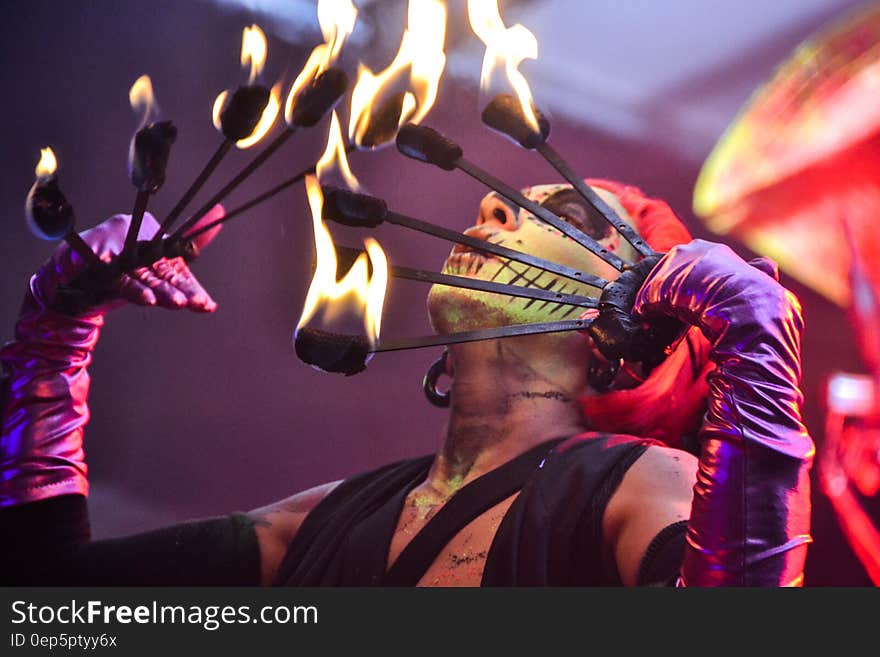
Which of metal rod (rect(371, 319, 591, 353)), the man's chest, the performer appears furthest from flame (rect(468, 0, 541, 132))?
the man's chest

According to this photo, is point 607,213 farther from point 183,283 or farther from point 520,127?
point 183,283

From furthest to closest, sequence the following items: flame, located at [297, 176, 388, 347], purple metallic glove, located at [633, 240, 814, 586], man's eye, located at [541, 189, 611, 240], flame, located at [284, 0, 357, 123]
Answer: man's eye, located at [541, 189, 611, 240] < flame, located at [284, 0, 357, 123] < flame, located at [297, 176, 388, 347] < purple metallic glove, located at [633, 240, 814, 586]

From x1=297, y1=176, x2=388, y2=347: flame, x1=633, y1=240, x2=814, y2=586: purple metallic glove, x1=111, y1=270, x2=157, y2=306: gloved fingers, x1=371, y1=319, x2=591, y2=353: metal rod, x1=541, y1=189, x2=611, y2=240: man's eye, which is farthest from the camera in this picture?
x1=111, y1=270, x2=157, y2=306: gloved fingers

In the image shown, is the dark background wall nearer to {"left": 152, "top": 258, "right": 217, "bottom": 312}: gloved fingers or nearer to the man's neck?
{"left": 152, "top": 258, "right": 217, "bottom": 312}: gloved fingers

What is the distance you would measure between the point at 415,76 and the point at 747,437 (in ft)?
2.57

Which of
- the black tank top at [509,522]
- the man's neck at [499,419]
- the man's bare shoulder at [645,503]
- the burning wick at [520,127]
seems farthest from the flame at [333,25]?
the man's bare shoulder at [645,503]

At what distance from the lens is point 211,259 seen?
7.43ft

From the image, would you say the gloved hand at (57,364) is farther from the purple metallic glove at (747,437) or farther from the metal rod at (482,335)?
the purple metallic glove at (747,437)

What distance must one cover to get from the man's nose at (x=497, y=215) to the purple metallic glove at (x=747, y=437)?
64cm

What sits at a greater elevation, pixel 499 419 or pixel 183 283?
pixel 183 283

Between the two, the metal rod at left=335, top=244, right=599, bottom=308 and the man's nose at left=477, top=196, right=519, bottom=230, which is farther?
the man's nose at left=477, top=196, right=519, bottom=230

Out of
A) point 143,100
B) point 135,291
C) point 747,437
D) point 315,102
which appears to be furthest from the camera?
point 143,100

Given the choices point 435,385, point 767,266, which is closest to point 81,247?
point 435,385

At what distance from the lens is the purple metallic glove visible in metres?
1.07
